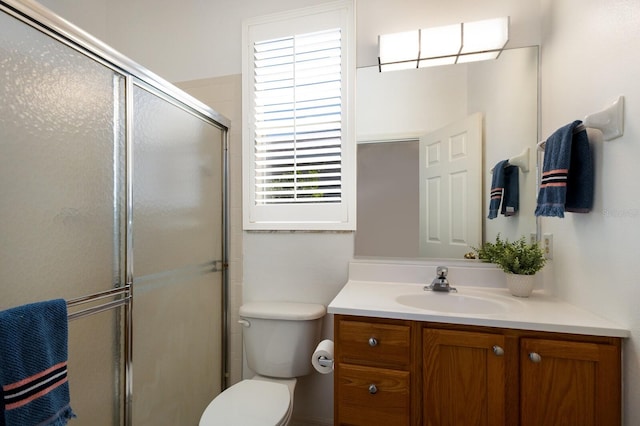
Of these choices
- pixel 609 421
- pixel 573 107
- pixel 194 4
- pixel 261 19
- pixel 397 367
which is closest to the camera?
pixel 609 421

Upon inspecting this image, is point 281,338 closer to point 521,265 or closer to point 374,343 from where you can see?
point 374,343

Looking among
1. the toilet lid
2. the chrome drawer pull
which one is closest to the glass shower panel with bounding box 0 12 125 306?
the toilet lid

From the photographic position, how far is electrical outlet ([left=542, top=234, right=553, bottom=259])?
1.41 metres

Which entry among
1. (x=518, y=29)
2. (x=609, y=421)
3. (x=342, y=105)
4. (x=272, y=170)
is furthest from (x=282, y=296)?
(x=518, y=29)

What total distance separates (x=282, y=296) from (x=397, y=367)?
2.70 feet

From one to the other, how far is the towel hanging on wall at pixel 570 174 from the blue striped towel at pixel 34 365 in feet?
5.44

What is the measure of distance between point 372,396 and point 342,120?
4.27ft

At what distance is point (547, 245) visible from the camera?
1432mm

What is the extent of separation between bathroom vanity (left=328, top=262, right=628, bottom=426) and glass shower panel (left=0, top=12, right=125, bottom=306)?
0.91 m

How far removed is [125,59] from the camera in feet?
3.80

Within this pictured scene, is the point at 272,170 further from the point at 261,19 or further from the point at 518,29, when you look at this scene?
the point at 518,29

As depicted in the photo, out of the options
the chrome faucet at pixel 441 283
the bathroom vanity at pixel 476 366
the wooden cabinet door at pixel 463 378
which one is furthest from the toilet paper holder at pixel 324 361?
the chrome faucet at pixel 441 283

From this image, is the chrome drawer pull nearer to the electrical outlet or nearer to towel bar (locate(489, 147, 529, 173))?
the electrical outlet

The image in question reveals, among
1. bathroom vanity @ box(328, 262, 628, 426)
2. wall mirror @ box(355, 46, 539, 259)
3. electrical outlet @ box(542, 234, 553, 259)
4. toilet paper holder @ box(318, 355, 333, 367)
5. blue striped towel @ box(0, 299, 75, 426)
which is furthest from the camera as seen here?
wall mirror @ box(355, 46, 539, 259)
